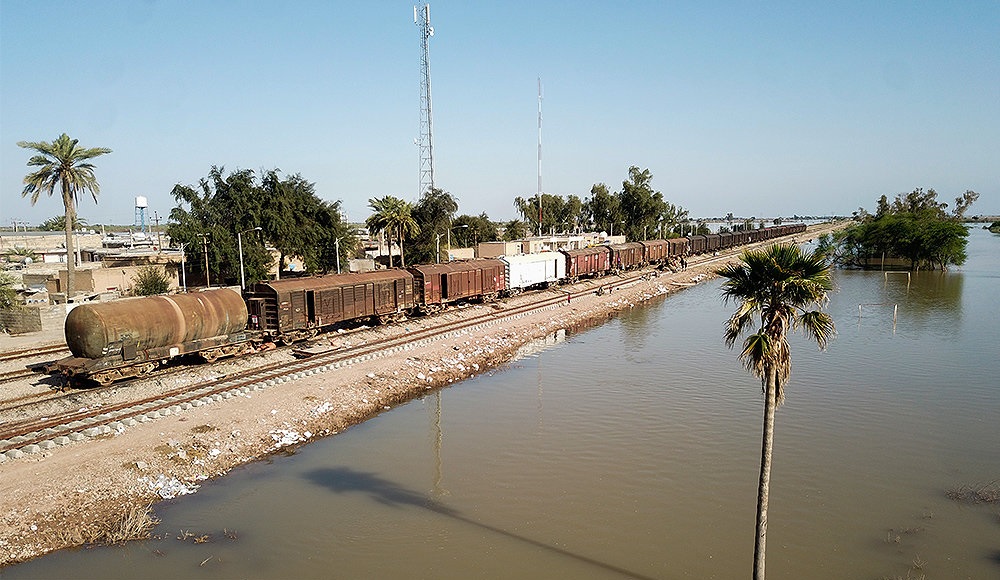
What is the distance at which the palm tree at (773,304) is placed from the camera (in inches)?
408

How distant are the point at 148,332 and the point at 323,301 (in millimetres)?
9542

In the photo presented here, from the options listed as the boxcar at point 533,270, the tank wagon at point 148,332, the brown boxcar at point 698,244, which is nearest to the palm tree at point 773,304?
the tank wagon at point 148,332

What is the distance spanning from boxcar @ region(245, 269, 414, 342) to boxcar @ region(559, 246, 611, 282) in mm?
25085

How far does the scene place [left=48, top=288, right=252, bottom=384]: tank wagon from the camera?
72.7 ft

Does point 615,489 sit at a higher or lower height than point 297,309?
lower

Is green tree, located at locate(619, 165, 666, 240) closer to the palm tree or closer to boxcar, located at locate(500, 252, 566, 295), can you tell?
boxcar, located at locate(500, 252, 566, 295)

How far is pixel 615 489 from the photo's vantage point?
1695 cm

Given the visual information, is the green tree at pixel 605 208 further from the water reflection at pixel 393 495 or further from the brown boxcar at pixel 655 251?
the water reflection at pixel 393 495

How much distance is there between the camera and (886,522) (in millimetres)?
15141

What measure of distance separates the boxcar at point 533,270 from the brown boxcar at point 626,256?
1265 centimetres

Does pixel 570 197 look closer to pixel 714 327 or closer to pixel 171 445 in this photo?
pixel 714 327

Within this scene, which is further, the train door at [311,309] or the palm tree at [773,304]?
the train door at [311,309]

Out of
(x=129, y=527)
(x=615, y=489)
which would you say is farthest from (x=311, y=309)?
(x=615, y=489)

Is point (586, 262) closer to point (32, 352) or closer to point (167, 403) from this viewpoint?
point (32, 352)
